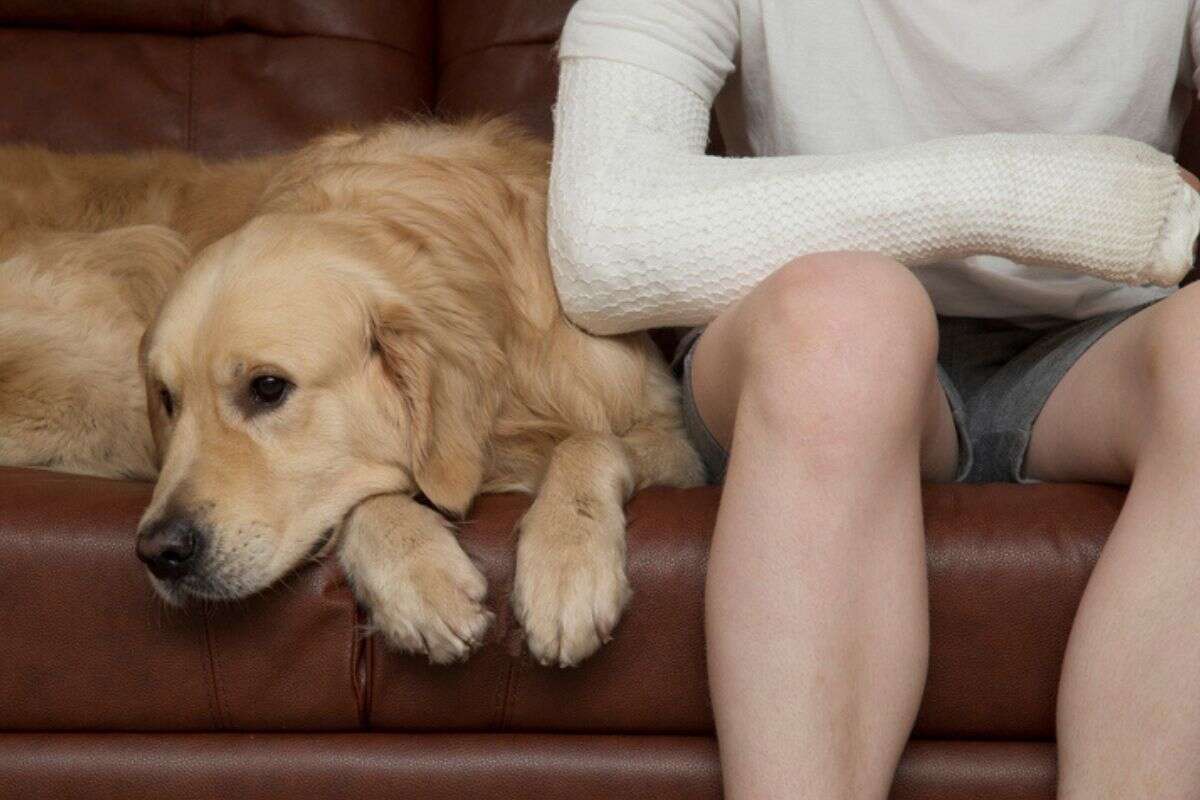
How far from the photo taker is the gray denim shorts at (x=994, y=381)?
1.37m

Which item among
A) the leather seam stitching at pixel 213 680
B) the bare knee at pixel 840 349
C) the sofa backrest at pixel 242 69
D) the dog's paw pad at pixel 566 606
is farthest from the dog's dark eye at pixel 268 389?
the sofa backrest at pixel 242 69

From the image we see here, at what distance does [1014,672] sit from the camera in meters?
1.24

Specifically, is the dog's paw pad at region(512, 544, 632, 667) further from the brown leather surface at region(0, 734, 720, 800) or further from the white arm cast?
the white arm cast

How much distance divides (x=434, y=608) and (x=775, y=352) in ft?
1.28

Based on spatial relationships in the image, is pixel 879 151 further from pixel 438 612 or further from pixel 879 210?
pixel 438 612

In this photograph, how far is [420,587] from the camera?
3.89 feet

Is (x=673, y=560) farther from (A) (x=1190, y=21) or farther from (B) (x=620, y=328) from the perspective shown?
(A) (x=1190, y=21)

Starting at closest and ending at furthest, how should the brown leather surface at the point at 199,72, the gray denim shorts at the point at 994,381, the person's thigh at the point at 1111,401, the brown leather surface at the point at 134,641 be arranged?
1. the person's thigh at the point at 1111,401
2. the brown leather surface at the point at 134,641
3. the gray denim shorts at the point at 994,381
4. the brown leather surface at the point at 199,72

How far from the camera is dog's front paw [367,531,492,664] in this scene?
1.18m

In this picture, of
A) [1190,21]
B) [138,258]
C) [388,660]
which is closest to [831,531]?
[388,660]

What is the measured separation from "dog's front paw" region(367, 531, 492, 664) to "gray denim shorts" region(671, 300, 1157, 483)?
352 mm

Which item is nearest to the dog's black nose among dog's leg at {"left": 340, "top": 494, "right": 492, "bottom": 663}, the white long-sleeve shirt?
dog's leg at {"left": 340, "top": 494, "right": 492, "bottom": 663}

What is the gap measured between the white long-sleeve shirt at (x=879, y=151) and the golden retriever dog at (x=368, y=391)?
0.42ft

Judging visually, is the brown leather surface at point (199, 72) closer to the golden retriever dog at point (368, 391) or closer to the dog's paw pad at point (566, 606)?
the golden retriever dog at point (368, 391)
